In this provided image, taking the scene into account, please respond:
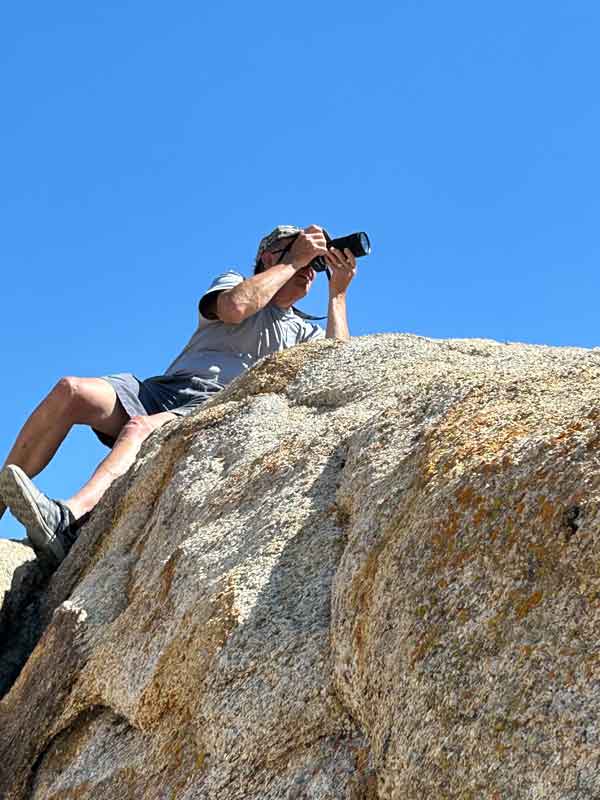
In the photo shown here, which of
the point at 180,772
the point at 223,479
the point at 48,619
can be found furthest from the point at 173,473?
the point at 180,772

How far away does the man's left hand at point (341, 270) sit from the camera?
29.3ft

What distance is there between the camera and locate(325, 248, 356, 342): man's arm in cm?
877

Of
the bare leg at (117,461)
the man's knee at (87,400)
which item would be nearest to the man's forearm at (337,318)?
the bare leg at (117,461)

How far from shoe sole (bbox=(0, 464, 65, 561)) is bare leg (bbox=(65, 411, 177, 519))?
0.76 feet

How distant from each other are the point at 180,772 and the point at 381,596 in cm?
100

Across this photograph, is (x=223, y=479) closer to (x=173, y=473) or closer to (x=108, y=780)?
(x=173, y=473)

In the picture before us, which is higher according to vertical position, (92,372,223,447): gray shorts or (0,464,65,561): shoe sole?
(92,372,223,447): gray shorts

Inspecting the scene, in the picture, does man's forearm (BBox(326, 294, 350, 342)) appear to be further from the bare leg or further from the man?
the bare leg

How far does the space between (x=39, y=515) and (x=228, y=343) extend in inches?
89.0

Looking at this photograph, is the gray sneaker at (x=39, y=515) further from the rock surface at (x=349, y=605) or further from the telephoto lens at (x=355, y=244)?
the telephoto lens at (x=355, y=244)

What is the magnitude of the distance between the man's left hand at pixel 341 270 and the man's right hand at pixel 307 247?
0.23 metres

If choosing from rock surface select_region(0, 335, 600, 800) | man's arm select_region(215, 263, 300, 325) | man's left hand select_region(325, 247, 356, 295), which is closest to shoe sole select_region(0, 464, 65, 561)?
rock surface select_region(0, 335, 600, 800)

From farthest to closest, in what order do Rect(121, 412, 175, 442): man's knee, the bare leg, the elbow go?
the elbow < Rect(121, 412, 175, 442): man's knee < the bare leg

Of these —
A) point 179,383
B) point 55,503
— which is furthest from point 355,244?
point 55,503
